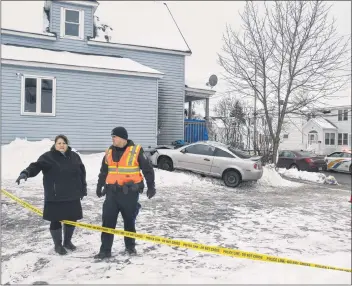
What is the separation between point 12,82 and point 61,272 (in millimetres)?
10674

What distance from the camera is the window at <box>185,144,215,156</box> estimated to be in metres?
11.9

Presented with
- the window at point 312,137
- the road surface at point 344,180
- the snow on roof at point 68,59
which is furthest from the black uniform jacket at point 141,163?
the window at point 312,137

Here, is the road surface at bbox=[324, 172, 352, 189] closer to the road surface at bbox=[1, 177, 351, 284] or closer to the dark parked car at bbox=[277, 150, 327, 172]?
the dark parked car at bbox=[277, 150, 327, 172]

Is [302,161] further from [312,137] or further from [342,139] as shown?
[312,137]

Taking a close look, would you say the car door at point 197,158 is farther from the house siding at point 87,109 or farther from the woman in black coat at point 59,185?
the woman in black coat at point 59,185

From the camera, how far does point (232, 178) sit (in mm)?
11453

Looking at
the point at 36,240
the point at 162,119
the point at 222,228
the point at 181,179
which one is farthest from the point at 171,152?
the point at 36,240

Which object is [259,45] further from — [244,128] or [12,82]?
[12,82]

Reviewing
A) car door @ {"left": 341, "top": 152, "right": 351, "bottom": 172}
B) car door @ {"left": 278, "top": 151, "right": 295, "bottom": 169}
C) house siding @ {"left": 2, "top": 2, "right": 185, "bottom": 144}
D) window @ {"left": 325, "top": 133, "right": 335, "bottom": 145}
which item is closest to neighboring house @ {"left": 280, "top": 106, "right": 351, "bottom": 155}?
window @ {"left": 325, "top": 133, "right": 335, "bottom": 145}

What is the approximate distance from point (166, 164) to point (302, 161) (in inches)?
385

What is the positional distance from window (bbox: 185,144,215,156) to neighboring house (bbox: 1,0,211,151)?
3342mm

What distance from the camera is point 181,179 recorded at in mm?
11438

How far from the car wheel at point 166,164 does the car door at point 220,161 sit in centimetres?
160

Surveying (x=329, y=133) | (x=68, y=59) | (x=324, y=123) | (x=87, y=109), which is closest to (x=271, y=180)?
(x=87, y=109)
